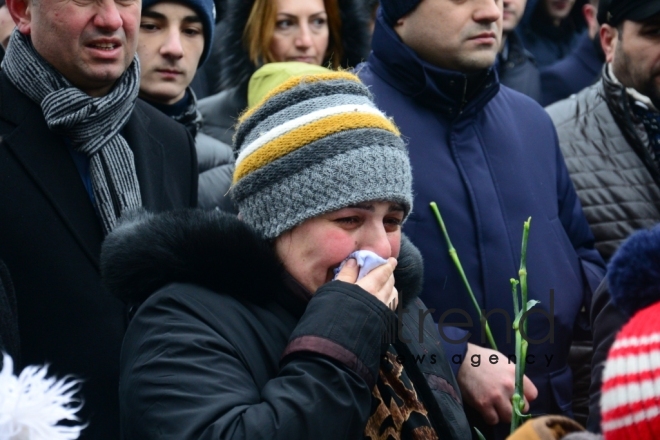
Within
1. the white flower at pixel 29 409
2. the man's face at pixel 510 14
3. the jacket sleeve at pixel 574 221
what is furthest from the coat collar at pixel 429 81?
the white flower at pixel 29 409

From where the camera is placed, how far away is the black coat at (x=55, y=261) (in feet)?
9.44

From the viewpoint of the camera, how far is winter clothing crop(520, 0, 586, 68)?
20.1 ft

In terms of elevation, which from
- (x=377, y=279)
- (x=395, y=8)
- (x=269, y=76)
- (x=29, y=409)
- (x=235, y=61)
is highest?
(x=29, y=409)

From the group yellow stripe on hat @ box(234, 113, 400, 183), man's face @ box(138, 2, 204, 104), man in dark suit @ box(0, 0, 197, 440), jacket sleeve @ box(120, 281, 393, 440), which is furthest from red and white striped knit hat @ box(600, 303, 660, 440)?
man's face @ box(138, 2, 204, 104)

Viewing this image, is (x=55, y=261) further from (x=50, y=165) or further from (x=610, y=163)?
(x=610, y=163)

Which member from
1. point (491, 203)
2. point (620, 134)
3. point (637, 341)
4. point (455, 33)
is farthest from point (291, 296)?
point (620, 134)

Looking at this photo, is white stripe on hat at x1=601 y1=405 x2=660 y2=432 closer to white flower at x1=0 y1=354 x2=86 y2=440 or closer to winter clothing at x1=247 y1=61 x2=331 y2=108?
white flower at x1=0 y1=354 x2=86 y2=440

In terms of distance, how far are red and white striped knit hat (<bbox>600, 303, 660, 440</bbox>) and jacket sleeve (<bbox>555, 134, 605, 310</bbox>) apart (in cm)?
194

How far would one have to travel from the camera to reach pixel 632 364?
1626 millimetres

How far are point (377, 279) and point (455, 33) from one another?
4.77 feet

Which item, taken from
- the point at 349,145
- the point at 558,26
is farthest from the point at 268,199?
the point at 558,26

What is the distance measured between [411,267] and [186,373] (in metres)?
0.81

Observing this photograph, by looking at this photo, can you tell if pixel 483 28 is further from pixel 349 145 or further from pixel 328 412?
pixel 328 412

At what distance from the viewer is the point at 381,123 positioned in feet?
8.69
